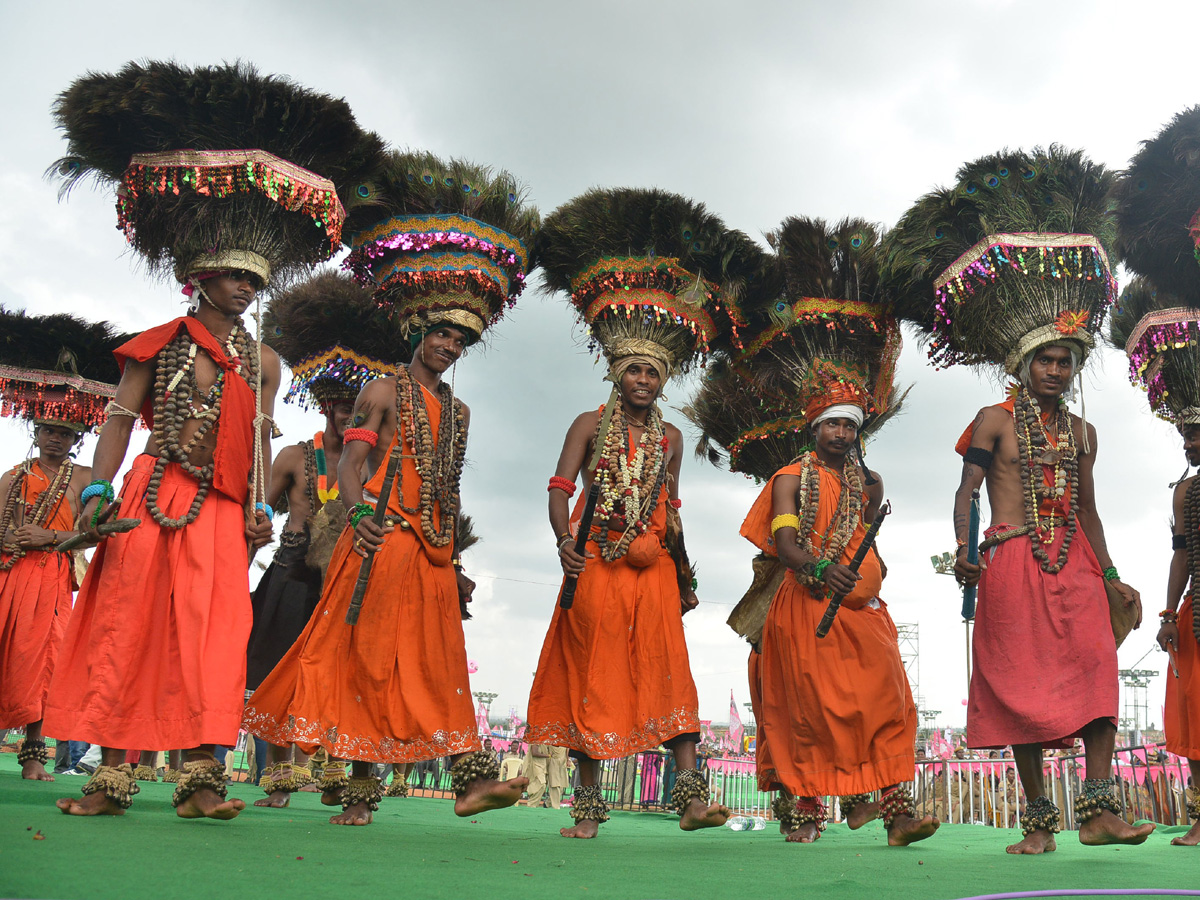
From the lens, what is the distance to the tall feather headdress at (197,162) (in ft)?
16.6

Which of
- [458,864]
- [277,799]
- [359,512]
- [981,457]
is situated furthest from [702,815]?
[277,799]

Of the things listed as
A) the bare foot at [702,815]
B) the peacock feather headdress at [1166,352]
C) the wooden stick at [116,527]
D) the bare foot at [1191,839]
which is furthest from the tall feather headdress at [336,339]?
the bare foot at [1191,839]

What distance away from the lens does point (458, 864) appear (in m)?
3.52

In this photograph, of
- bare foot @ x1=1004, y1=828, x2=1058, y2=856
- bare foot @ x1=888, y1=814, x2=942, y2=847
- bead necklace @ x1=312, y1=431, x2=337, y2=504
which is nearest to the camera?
bare foot @ x1=1004, y1=828, x2=1058, y2=856

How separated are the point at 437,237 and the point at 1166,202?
4.48 metres

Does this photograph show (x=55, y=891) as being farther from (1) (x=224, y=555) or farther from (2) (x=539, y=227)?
(2) (x=539, y=227)

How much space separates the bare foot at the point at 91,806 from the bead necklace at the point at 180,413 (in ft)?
3.68

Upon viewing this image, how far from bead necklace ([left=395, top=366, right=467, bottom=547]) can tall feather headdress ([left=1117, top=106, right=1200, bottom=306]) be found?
4417 mm

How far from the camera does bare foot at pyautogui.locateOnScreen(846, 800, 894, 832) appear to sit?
559 cm

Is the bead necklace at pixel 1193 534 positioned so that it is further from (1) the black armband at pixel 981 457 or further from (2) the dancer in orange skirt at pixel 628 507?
(2) the dancer in orange skirt at pixel 628 507

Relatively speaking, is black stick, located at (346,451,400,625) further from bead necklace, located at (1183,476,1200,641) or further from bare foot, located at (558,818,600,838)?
bead necklace, located at (1183,476,1200,641)

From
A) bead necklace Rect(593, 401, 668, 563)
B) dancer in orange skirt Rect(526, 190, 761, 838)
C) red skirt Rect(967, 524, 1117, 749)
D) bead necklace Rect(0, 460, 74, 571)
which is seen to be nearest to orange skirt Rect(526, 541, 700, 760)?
dancer in orange skirt Rect(526, 190, 761, 838)

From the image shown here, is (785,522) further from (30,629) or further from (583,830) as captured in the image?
(30,629)

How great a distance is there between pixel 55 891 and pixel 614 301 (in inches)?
183
